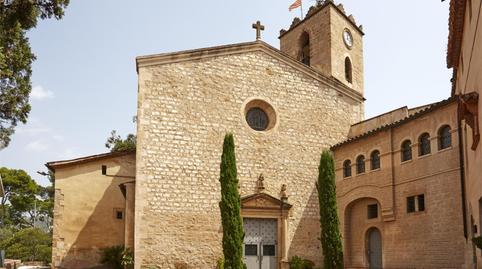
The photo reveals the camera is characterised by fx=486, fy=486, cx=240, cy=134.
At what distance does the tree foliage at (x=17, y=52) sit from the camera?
15.9 m

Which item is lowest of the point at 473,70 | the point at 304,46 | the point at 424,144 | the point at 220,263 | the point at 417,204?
the point at 220,263

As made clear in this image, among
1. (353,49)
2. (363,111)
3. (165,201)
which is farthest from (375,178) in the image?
(353,49)

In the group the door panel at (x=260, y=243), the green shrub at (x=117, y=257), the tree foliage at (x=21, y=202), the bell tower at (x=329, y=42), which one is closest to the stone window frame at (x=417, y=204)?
the door panel at (x=260, y=243)

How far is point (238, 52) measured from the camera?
22.1 meters

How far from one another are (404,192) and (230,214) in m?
6.62

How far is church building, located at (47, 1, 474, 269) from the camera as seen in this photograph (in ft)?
60.7

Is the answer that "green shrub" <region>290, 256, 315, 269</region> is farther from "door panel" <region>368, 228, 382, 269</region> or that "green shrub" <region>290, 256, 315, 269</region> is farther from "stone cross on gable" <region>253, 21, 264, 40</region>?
"stone cross on gable" <region>253, 21, 264, 40</region>

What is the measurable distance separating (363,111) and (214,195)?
31.3 ft

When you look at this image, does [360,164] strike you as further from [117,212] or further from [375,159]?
[117,212]

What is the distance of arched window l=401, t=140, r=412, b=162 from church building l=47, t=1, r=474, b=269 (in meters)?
0.24

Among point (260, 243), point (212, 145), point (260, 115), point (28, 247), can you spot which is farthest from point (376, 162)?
point (28, 247)

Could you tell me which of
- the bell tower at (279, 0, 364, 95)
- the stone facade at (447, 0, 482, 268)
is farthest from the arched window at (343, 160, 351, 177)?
the stone facade at (447, 0, 482, 268)

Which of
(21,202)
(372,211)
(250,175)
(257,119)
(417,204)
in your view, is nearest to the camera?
(417,204)

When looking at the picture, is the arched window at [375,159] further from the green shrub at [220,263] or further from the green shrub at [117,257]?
the green shrub at [117,257]
